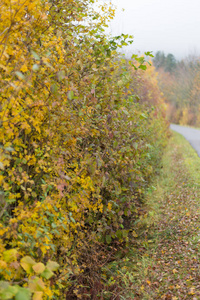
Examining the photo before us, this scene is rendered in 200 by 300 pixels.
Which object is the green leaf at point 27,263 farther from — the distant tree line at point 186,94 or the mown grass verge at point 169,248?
the distant tree line at point 186,94

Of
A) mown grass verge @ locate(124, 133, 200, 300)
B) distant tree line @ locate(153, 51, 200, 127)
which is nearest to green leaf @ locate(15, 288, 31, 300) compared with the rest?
mown grass verge @ locate(124, 133, 200, 300)

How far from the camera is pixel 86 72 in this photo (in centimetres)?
467

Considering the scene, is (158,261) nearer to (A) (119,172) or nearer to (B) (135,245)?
(B) (135,245)

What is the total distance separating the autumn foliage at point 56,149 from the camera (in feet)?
8.50

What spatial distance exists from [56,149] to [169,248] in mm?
3427

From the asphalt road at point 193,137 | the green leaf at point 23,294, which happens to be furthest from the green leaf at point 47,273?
the asphalt road at point 193,137

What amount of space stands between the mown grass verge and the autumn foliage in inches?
16.5

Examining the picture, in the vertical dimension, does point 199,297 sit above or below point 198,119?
below

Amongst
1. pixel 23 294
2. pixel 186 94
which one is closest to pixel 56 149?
pixel 23 294

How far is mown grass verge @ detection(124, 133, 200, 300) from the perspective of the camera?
4457mm

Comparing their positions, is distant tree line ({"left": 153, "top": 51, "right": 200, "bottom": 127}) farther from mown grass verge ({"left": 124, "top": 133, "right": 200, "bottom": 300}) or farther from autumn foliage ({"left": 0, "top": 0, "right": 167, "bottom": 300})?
autumn foliage ({"left": 0, "top": 0, "right": 167, "bottom": 300})

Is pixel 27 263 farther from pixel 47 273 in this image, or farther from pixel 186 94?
pixel 186 94

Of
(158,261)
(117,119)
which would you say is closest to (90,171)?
(117,119)

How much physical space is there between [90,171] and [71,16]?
8.22 ft
